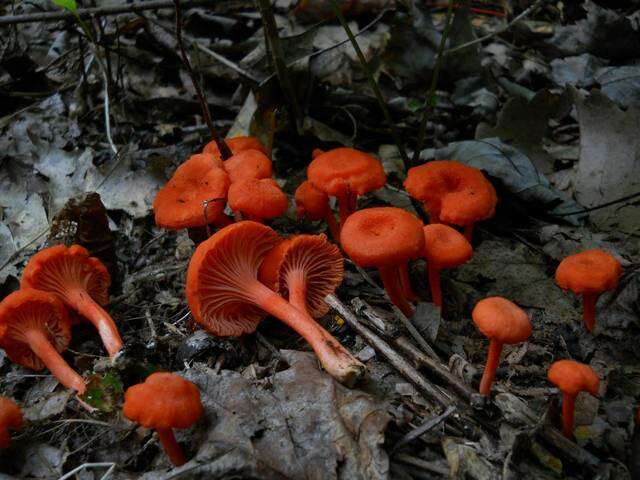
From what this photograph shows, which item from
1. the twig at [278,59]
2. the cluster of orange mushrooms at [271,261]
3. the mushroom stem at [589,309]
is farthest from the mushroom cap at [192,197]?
the mushroom stem at [589,309]

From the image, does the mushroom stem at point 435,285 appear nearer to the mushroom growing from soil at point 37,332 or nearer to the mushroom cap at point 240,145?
the mushroom cap at point 240,145

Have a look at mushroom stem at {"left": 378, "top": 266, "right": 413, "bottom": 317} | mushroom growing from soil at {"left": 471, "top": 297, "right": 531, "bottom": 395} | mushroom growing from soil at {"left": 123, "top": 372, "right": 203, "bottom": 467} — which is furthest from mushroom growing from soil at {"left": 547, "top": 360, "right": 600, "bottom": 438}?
mushroom growing from soil at {"left": 123, "top": 372, "right": 203, "bottom": 467}

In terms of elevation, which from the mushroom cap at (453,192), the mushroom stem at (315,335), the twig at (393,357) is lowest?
the twig at (393,357)

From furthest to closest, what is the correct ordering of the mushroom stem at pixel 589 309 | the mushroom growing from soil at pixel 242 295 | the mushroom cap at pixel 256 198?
the mushroom cap at pixel 256 198 < the mushroom stem at pixel 589 309 < the mushroom growing from soil at pixel 242 295

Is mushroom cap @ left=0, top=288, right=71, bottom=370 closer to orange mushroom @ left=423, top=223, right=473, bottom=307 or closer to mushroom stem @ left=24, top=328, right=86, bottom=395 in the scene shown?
mushroom stem @ left=24, top=328, right=86, bottom=395

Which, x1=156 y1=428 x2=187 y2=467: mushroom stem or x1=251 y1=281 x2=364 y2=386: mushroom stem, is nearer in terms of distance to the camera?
x1=156 y1=428 x2=187 y2=467: mushroom stem

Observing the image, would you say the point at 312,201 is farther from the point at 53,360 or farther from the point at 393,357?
the point at 53,360
